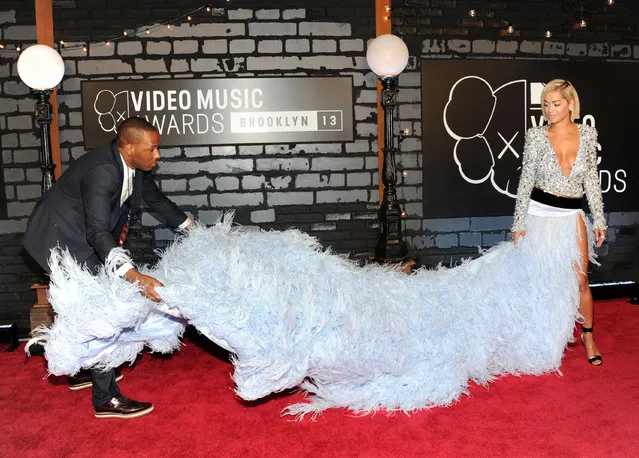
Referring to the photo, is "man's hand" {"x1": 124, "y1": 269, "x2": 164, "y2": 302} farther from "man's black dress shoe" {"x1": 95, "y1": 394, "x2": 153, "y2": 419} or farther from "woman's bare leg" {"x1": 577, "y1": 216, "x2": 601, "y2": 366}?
"woman's bare leg" {"x1": 577, "y1": 216, "x2": 601, "y2": 366}

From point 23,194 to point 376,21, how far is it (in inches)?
131

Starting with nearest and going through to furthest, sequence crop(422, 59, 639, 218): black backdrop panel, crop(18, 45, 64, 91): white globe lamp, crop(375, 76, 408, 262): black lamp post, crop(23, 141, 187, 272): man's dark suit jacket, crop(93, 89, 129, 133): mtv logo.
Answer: crop(23, 141, 187, 272): man's dark suit jacket < crop(18, 45, 64, 91): white globe lamp < crop(375, 76, 408, 262): black lamp post < crop(93, 89, 129, 133): mtv logo < crop(422, 59, 639, 218): black backdrop panel

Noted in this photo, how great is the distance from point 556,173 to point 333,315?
1.66 metres

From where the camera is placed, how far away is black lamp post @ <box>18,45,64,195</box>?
13.4 ft

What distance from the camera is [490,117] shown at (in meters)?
5.13

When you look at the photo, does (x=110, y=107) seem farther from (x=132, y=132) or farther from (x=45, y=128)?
(x=132, y=132)

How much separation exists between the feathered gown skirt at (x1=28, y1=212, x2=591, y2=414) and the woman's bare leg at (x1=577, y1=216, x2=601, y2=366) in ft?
0.21

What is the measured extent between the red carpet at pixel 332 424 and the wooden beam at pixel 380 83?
7.54 feet

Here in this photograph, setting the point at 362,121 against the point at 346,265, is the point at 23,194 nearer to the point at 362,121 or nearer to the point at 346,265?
the point at 362,121

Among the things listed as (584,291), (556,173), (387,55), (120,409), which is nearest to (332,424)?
(120,409)

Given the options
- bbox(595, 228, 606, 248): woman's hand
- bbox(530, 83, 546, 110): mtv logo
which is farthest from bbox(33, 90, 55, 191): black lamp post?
bbox(530, 83, 546, 110): mtv logo

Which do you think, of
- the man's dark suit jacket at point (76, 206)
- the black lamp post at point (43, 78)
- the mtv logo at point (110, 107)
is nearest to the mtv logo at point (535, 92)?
the mtv logo at point (110, 107)

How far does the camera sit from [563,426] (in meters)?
2.62

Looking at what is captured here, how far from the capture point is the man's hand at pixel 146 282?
253cm
